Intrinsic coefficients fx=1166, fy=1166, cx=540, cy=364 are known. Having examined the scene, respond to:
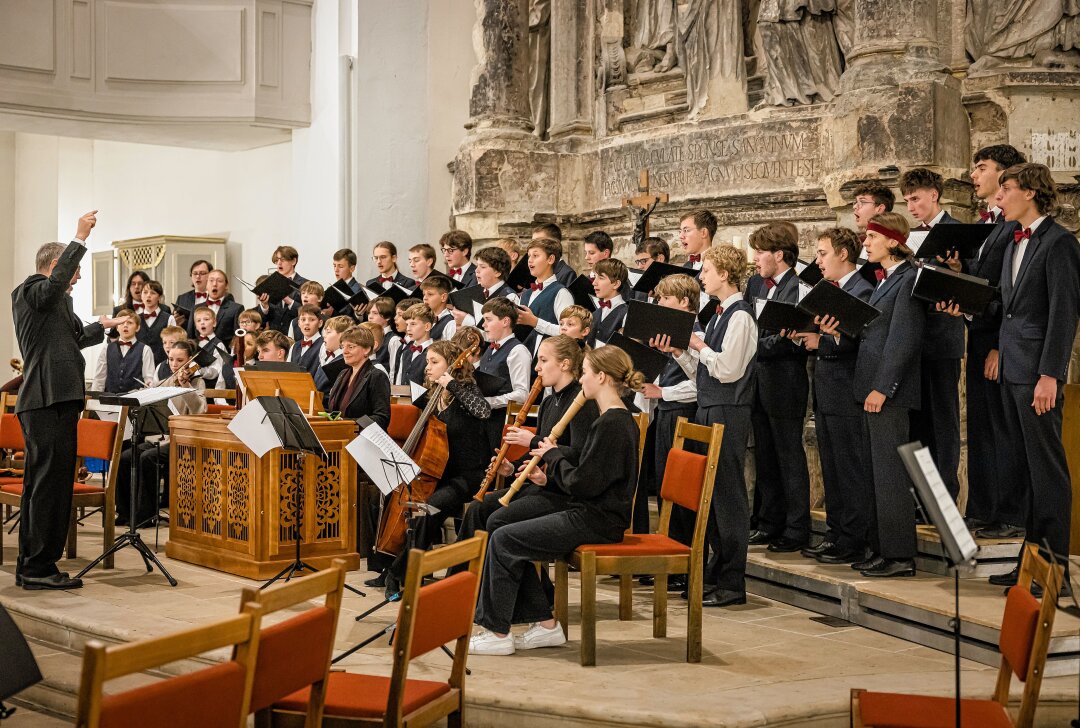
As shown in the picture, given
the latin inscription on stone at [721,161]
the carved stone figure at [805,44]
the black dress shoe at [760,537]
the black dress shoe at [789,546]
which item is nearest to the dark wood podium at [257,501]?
the black dress shoe at [760,537]

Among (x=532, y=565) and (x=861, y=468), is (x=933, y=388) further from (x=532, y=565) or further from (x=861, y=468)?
(x=532, y=565)

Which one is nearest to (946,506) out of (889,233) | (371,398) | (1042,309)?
(1042,309)

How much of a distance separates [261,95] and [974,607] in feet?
26.9

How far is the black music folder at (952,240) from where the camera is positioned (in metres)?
4.98

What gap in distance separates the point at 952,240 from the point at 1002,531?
1359mm

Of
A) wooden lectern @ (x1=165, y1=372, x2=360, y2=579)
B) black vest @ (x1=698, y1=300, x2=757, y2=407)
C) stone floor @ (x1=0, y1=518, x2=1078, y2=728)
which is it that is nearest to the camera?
stone floor @ (x1=0, y1=518, x2=1078, y2=728)

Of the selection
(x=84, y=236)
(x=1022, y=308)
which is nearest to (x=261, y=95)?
(x=84, y=236)

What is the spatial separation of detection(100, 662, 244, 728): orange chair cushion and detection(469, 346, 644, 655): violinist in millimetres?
2142

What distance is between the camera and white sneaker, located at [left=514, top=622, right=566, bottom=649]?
182 inches

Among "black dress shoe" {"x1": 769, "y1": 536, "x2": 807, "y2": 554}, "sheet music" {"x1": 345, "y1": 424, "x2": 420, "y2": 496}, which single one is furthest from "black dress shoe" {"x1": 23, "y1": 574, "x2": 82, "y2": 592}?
"black dress shoe" {"x1": 769, "y1": 536, "x2": 807, "y2": 554}

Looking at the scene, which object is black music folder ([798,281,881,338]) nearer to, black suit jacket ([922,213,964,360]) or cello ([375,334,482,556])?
black suit jacket ([922,213,964,360])

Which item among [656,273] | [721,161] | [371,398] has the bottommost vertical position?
[371,398]

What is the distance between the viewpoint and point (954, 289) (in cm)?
472

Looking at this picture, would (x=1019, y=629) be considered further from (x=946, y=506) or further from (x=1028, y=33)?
(x=1028, y=33)
